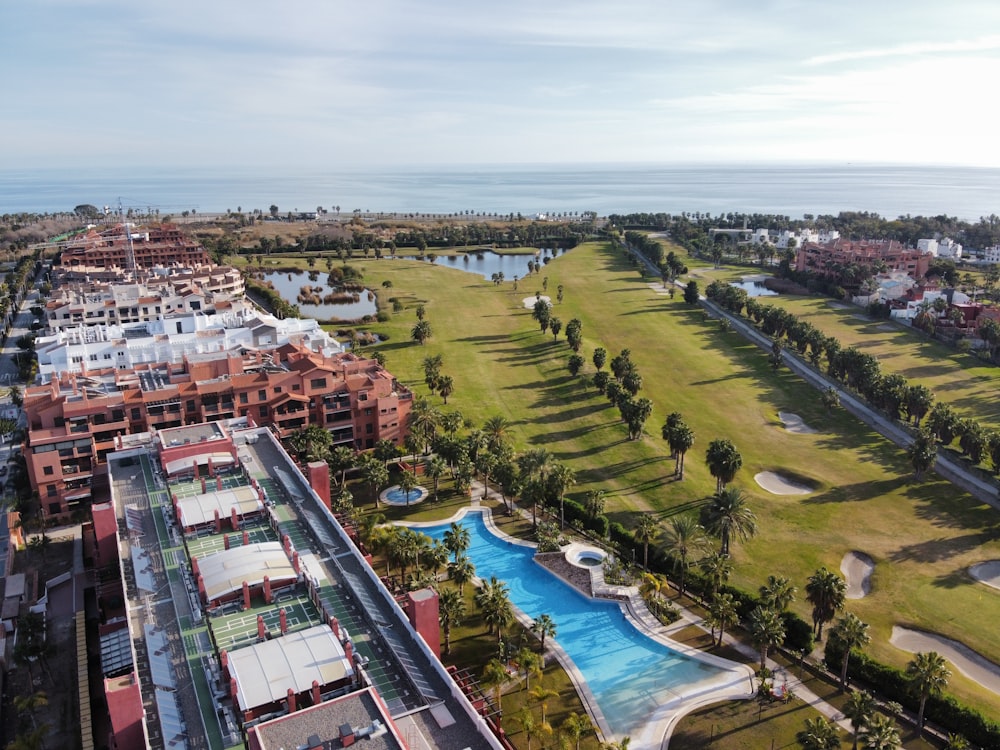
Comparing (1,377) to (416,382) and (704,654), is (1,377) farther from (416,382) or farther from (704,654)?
(704,654)

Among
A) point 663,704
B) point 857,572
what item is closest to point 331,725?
point 663,704

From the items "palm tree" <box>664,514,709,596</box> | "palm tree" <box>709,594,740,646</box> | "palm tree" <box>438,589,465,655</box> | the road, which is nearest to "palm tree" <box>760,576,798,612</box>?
"palm tree" <box>709,594,740,646</box>

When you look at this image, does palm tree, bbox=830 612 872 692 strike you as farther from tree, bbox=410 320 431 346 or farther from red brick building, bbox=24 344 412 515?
tree, bbox=410 320 431 346

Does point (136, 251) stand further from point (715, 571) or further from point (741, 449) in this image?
point (715, 571)

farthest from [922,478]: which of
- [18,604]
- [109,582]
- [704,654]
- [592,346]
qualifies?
[18,604]

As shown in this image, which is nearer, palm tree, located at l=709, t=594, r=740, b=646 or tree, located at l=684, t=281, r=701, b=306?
palm tree, located at l=709, t=594, r=740, b=646

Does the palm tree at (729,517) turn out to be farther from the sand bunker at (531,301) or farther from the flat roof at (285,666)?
the sand bunker at (531,301)
